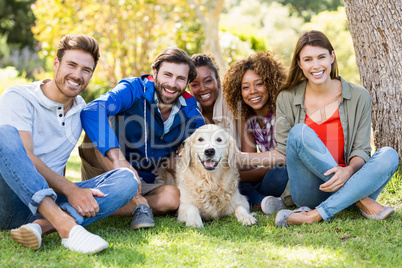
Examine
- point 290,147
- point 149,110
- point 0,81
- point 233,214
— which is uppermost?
point 0,81

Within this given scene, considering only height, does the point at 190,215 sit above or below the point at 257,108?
below

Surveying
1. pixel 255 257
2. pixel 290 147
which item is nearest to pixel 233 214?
pixel 290 147

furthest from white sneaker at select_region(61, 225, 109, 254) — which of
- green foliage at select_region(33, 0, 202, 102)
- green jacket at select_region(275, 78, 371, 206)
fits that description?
green foliage at select_region(33, 0, 202, 102)

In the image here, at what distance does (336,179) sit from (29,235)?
2184mm

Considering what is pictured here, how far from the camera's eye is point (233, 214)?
3.67 m

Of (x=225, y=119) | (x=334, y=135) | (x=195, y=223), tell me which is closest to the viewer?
(x=195, y=223)

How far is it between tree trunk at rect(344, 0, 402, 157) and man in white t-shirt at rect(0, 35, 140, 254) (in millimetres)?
2651

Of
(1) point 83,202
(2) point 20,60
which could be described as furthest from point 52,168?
(2) point 20,60

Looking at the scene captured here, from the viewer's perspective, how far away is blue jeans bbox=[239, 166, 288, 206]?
12.8ft

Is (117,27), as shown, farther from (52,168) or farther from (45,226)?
(45,226)

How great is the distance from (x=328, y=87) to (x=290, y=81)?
0.35 m

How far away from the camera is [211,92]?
4.54m

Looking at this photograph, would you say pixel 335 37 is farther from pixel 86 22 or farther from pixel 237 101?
pixel 237 101

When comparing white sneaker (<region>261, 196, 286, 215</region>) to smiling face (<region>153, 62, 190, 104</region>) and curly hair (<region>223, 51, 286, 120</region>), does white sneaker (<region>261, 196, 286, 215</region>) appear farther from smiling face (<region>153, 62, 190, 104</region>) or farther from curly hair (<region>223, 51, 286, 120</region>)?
smiling face (<region>153, 62, 190, 104</region>)
